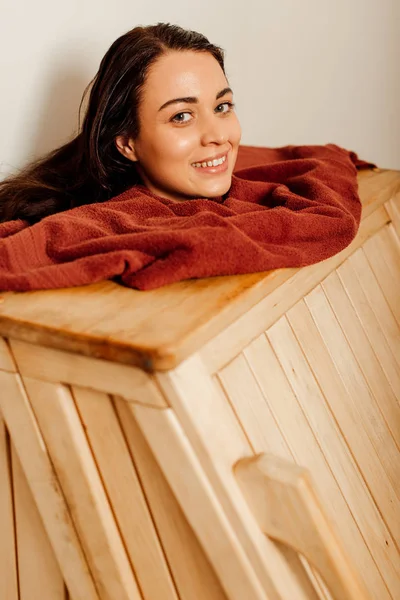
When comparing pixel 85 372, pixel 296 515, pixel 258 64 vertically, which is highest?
pixel 258 64

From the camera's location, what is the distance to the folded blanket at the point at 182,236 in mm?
857

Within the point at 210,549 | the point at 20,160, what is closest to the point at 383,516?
the point at 210,549

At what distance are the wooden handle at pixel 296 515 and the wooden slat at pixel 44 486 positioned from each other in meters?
0.25

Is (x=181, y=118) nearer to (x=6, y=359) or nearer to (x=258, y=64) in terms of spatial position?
(x=6, y=359)

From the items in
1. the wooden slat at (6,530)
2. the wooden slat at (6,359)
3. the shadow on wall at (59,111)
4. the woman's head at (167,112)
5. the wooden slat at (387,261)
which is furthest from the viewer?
the shadow on wall at (59,111)

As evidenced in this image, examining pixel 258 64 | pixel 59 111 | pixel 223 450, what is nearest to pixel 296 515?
pixel 223 450

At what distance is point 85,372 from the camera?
76 cm

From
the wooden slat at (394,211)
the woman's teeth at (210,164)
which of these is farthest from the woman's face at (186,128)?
the wooden slat at (394,211)

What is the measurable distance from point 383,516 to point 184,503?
1.20 ft

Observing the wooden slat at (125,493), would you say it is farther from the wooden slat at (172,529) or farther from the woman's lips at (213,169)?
the woman's lips at (213,169)

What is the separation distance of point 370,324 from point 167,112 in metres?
0.46

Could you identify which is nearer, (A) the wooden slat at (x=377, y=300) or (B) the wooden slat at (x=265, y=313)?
(B) the wooden slat at (x=265, y=313)

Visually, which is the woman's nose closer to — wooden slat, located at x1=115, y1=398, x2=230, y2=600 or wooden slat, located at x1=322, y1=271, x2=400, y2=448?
wooden slat, located at x1=322, y1=271, x2=400, y2=448

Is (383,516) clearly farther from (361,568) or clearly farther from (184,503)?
(184,503)
